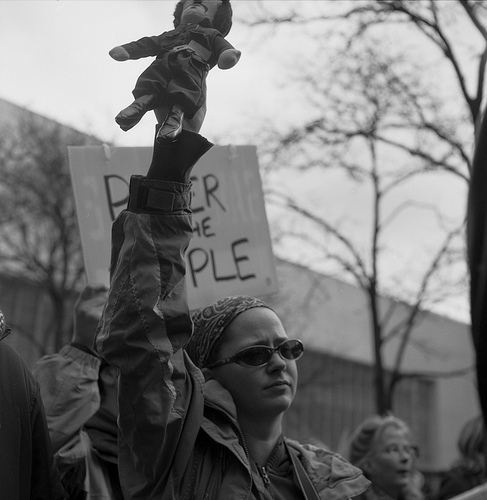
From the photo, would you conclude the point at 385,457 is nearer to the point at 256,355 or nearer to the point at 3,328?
the point at 256,355

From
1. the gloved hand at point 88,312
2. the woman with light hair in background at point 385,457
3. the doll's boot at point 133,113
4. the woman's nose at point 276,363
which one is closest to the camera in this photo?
the doll's boot at point 133,113

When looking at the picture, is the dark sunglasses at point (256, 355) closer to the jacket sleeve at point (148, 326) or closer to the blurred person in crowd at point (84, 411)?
the jacket sleeve at point (148, 326)

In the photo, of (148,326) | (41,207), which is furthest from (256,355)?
(41,207)

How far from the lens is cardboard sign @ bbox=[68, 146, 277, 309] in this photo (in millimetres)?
3016

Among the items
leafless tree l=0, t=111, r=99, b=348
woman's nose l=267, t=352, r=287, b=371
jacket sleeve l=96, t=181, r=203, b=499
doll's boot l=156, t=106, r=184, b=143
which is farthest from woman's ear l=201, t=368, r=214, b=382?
leafless tree l=0, t=111, r=99, b=348

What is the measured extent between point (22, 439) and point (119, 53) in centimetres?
90

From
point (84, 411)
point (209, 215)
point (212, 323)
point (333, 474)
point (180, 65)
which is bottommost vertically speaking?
point (333, 474)

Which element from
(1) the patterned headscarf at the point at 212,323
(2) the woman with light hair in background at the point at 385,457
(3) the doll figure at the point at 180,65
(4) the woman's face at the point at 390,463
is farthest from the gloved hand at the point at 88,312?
(4) the woman's face at the point at 390,463

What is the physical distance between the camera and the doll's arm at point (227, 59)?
158 centimetres

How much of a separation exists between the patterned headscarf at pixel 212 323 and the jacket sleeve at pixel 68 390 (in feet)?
1.55

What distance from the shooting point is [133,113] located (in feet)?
4.87

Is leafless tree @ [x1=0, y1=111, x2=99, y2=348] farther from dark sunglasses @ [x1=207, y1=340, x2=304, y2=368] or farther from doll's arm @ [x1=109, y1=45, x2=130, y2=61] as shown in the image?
doll's arm @ [x1=109, y1=45, x2=130, y2=61]

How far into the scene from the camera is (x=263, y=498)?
6.43ft

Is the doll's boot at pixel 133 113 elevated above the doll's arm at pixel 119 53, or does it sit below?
below
